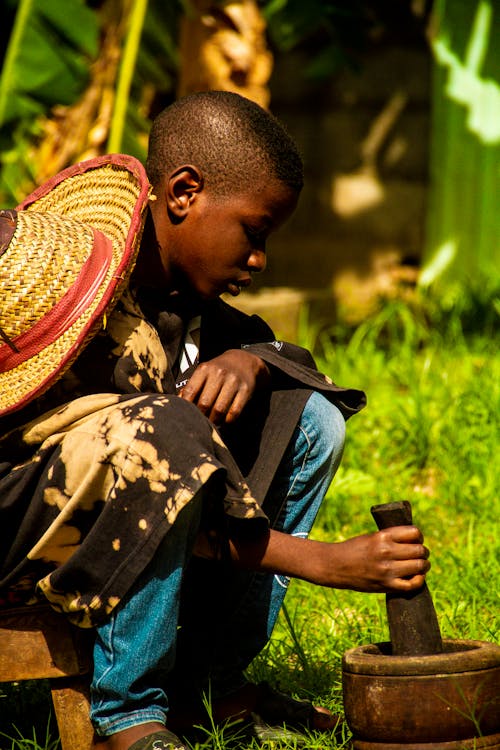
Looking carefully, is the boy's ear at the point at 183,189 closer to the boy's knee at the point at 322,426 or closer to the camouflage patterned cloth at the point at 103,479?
the camouflage patterned cloth at the point at 103,479

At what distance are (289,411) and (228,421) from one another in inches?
8.6

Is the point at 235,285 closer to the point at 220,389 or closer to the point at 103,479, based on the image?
the point at 220,389

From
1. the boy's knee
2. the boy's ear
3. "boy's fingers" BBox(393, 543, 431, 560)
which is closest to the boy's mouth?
the boy's ear

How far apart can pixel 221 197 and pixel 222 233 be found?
0.09 meters

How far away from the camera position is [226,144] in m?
2.67

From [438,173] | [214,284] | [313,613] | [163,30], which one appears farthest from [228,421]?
[438,173]

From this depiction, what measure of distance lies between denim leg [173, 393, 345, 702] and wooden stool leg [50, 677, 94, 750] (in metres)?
0.38

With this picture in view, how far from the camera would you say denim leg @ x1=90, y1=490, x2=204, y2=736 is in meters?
2.18

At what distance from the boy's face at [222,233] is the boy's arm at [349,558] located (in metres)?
0.70

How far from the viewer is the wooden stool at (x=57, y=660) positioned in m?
2.29

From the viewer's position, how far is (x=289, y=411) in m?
2.62

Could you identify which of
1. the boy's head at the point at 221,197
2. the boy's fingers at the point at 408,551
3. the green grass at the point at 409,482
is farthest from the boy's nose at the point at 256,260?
the green grass at the point at 409,482

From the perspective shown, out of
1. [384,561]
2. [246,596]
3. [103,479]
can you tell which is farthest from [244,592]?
[103,479]

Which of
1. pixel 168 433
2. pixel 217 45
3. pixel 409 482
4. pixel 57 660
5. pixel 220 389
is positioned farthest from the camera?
pixel 217 45
